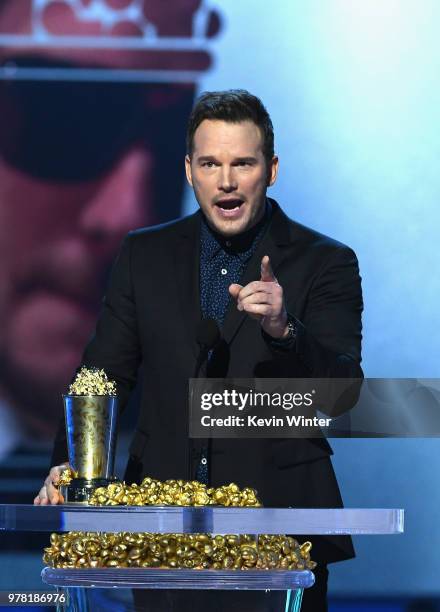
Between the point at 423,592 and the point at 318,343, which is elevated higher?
the point at 318,343

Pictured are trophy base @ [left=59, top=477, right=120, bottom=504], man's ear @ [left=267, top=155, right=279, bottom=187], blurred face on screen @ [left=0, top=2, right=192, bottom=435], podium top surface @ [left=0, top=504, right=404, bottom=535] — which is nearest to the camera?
podium top surface @ [left=0, top=504, right=404, bottom=535]

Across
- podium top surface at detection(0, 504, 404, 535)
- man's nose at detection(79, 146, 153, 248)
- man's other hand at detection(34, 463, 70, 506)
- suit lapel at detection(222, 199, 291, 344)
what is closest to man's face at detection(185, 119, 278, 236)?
suit lapel at detection(222, 199, 291, 344)

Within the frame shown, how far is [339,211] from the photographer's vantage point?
13.4ft

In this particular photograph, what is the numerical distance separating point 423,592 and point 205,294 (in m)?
1.64

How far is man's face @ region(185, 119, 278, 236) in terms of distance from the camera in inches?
106

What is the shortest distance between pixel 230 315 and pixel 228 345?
0.07 meters

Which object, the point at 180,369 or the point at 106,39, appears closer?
the point at 180,369

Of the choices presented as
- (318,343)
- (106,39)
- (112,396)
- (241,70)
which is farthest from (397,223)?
(112,396)

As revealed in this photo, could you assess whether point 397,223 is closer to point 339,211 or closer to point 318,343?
point 339,211

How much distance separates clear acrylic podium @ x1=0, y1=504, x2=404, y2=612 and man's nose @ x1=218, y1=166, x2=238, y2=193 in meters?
0.89

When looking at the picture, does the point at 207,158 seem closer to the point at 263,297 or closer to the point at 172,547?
the point at 263,297

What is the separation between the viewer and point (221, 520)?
1.95 metres

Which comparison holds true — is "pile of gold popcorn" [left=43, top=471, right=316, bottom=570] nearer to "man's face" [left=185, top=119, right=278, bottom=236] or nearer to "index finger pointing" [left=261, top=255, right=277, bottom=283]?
"index finger pointing" [left=261, top=255, right=277, bottom=283]

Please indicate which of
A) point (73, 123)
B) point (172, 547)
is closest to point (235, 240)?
point (172, 547)
